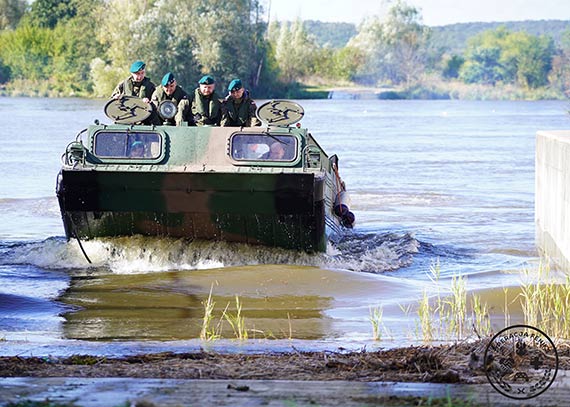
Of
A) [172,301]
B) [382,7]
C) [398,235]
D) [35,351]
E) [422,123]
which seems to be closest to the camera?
[35,351]

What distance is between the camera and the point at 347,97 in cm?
9275

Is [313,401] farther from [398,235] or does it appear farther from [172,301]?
[398,235]

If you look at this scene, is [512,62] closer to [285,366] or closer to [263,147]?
[263,147]

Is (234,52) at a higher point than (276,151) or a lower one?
lower

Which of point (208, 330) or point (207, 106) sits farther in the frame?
point (207, 106)

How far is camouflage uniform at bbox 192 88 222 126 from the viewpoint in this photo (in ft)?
46.0

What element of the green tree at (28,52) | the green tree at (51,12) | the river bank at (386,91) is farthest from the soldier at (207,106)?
the green tree at (51,12)

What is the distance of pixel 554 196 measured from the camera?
1446 cm

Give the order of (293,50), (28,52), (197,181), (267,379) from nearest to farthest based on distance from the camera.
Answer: (267,379) < (197,181) < (293,50) < (28,52)

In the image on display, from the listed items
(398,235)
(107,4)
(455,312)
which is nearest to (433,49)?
(107,4)

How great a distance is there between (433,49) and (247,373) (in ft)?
372

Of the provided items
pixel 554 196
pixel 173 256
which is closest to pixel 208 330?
pixel 173 256

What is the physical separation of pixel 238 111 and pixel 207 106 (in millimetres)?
345

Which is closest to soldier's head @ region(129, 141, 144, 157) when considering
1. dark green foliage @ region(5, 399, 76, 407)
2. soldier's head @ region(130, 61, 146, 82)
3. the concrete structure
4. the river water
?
the river water
